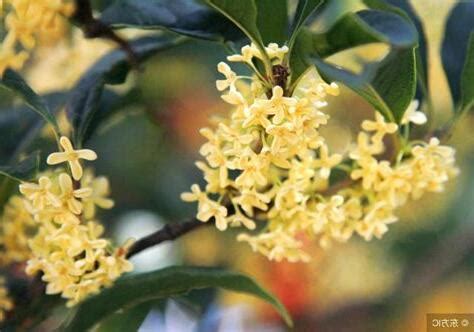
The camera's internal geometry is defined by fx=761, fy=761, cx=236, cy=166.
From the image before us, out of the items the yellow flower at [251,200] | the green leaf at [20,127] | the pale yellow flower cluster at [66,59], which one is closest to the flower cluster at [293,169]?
the yellow flower at [251,200]

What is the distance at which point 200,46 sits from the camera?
1.08 m

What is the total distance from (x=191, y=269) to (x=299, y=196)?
13 centimetres

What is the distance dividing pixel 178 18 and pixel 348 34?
0.63 ft

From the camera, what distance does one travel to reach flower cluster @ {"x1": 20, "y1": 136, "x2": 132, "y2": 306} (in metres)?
0.59

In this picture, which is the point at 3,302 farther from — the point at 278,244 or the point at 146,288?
the point at 278,244

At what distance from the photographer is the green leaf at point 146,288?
27.0 inches

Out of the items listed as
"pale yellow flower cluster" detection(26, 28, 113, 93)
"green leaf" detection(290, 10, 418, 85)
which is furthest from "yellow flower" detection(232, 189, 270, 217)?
"pale yellow flower cluster" detection(26, 28, 113, 93)

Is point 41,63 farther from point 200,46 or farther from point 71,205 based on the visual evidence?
point 71,205

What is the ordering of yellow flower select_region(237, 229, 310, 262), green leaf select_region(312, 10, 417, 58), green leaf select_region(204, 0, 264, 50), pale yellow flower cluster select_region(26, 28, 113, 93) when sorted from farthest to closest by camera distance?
pale yellow flower cluster select_region(26, 28, 113, 93), yellow flower select_region(237, 229, 310, 262), green leaf select_region(204, 0, 264, 50), green leaf select_region(312, 10, 417, 58)

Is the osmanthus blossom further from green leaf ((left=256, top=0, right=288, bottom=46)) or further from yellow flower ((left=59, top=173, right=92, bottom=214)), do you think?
green leaf ((left=256, top=0, right=288, bottom=46))

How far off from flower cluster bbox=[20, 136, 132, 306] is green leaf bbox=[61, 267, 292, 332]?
0.05ft

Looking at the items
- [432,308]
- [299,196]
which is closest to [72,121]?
[299,196]

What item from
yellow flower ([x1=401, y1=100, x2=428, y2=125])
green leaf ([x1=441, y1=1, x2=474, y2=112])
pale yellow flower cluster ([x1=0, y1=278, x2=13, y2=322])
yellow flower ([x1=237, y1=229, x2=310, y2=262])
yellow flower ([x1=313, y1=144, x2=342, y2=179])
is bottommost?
pale yellow flower cluster ([x1=0, y1=278, x2=13, y2=322])

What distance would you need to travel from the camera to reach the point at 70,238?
616 millimetres
